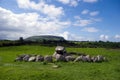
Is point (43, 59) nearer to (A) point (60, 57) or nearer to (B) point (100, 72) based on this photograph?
(A) point (60, 57)

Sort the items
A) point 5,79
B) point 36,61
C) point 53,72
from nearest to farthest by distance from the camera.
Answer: point 5,79
point 53,72
point 36,61

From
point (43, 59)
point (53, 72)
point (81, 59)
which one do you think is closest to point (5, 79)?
point (53, 72)

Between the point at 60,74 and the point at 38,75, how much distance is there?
105 inches

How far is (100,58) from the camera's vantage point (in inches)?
1597

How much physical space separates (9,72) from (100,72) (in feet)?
38.0

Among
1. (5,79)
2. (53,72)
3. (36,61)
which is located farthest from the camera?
(36,61)

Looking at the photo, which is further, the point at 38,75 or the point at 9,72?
the point at 9,72

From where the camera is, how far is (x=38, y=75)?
26.1 m

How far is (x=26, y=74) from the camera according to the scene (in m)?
26.5

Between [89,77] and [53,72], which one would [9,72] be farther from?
[89,77]

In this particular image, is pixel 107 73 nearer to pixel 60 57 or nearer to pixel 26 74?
pixel 26 74

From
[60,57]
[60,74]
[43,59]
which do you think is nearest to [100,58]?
[60,57]

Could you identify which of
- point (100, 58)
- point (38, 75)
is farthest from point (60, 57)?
point (38, 75)

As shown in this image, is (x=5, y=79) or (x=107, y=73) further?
(x=107, y=73)
